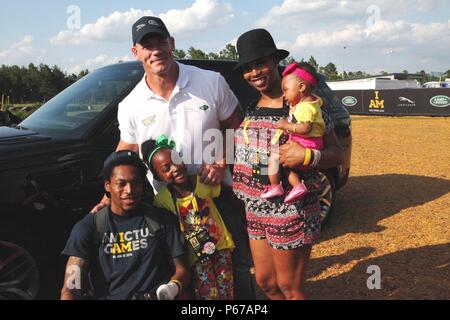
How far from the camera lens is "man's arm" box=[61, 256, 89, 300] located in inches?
90.4

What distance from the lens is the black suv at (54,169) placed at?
290cm

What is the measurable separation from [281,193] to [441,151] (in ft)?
34.7

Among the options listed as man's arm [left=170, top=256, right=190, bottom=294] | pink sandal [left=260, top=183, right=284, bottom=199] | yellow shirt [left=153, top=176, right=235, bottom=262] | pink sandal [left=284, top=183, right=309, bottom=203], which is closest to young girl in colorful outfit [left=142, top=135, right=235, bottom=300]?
yellow shirt [left=153, top=176, right=235, bottom=262]

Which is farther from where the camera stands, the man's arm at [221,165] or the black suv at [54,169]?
the black suv at [54,169]

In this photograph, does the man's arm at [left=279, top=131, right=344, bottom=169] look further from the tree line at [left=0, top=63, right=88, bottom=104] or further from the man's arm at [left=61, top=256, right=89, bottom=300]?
the tree line at [left=0, top=63, right=88, bottom=104]

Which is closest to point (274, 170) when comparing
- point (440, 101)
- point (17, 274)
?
point (17, 274)

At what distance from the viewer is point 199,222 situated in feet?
8.38

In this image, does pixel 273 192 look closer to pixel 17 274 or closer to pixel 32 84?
pixel 17 274

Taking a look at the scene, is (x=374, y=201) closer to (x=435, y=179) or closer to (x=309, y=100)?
(x=435, y=179)

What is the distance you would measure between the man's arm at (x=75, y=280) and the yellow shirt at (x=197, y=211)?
544 millimetres

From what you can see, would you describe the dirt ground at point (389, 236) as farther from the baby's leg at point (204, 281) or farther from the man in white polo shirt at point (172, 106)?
the man in white polo shirt at point (172, 106)

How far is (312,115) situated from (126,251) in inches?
49.6

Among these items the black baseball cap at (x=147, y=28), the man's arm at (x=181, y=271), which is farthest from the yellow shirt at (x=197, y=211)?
the black baseball cap at (x=147, y=28)
